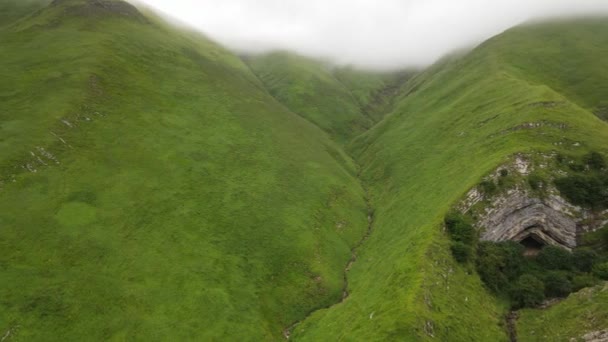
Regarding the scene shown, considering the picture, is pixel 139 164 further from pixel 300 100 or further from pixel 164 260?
pixel 300 100

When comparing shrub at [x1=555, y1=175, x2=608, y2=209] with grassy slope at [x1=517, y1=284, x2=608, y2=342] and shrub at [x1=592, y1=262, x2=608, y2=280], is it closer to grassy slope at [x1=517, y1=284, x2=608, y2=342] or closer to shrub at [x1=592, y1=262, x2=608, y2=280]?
shrub at [x1=592, y1=262, x2=608, y2=280]

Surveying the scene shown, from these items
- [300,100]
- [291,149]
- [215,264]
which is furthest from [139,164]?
[300,100]

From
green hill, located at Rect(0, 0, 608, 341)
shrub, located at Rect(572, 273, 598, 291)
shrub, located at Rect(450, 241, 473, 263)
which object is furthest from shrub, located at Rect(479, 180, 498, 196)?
shrub, located at Rect(572, 273, 598, 291)

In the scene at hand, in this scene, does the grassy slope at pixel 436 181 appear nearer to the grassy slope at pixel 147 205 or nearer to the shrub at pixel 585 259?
the grassy slope at pixel 147 205

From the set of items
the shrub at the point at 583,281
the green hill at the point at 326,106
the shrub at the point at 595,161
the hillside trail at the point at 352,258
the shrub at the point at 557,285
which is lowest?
the hillside trail at the point at 352,258

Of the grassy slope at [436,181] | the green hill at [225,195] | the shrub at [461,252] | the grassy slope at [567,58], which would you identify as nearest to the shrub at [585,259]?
the green hill at [225,195]
